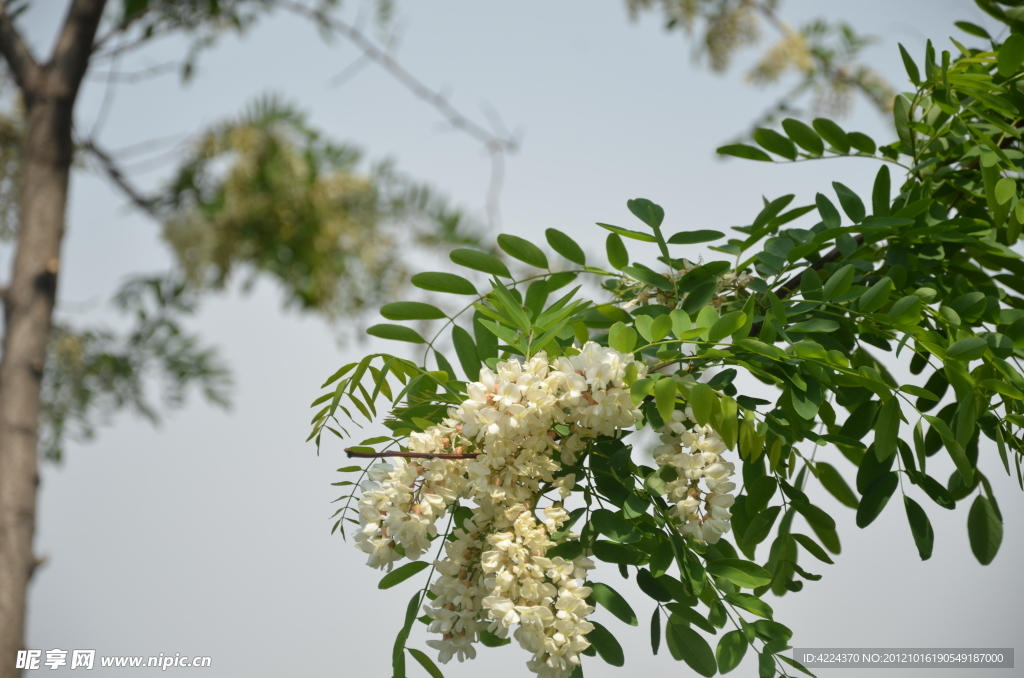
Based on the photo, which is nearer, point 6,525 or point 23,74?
point 6,525

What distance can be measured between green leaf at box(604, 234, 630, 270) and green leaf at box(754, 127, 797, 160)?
0.11 metres

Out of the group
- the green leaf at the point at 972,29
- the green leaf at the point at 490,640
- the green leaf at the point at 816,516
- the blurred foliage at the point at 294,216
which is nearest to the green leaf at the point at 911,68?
the green leaf at the point at 972,29

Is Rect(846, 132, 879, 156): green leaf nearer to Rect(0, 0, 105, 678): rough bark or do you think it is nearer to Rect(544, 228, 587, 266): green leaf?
Rect(544, 228, 587, 266): green leaf

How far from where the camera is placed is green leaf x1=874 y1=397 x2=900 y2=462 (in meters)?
0.28

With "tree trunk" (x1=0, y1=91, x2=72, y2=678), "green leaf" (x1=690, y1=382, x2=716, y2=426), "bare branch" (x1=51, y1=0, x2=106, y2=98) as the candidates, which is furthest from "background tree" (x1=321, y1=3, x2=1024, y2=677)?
"bare branch" (x1=51, y1=0, x2=106, y2=98)

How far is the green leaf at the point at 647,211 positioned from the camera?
13.2 inches

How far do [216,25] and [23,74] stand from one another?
31cm

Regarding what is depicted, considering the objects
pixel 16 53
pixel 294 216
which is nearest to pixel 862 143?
pixel 294 216

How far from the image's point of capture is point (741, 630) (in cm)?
28

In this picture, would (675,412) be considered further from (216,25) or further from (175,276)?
(216,25)

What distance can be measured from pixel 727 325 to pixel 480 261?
0.37 feet

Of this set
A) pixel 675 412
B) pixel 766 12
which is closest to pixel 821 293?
pixel 675 412

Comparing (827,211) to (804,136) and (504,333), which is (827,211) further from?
(504,333)

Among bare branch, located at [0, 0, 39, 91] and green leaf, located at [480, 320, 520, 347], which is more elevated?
bare branch, located at [0, 0, 39, 91]
